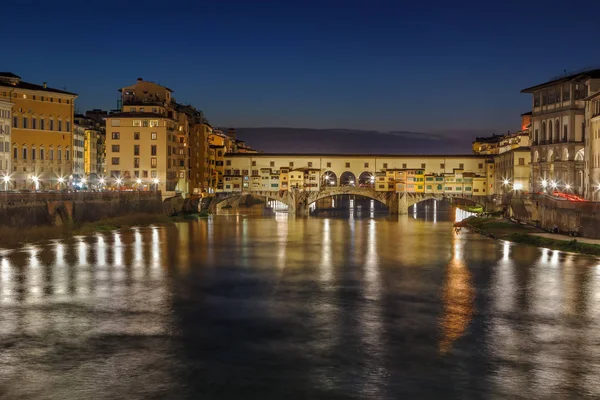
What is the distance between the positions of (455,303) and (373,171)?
245 feet

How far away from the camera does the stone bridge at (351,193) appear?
93.4 meters

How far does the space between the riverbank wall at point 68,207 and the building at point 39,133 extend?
786 cm

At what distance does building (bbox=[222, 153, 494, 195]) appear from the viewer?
311 feet

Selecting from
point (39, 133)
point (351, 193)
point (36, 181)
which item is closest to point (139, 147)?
point (39, 133)

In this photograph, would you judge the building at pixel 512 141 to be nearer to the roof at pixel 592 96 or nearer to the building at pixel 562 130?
the building at pixel 562 130

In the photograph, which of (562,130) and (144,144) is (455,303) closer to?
(562,130)

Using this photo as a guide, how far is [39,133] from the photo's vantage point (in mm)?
67125

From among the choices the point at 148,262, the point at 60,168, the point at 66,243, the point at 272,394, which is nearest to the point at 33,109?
the point at 60,168

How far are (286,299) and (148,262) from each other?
12594mm

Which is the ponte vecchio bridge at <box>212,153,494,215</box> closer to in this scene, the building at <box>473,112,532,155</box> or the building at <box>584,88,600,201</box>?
the building at <box>473,112,532,155</box>

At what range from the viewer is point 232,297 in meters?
26.6

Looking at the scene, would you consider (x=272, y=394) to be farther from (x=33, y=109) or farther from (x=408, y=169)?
(x=408, y=169)

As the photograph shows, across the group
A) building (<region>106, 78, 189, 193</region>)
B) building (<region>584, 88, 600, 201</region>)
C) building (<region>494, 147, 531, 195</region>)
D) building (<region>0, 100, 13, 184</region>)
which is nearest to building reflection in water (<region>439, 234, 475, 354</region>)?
building (<region>584, 88, 600, 201</region>)

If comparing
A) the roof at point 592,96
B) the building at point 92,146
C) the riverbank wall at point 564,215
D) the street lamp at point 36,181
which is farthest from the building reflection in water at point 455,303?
the building at point 92,146
